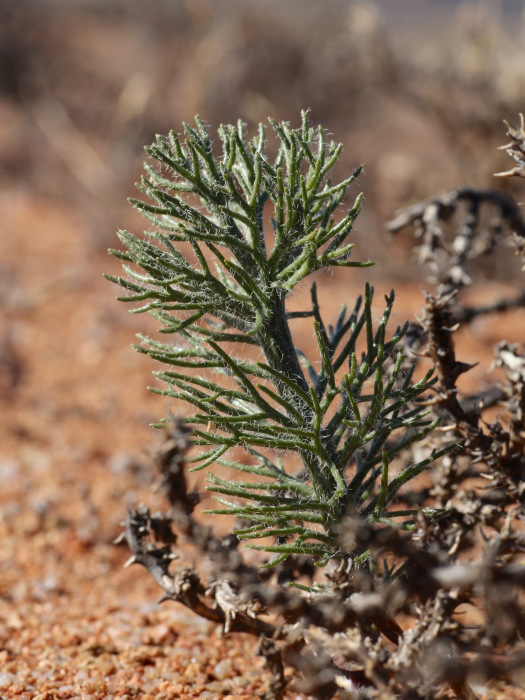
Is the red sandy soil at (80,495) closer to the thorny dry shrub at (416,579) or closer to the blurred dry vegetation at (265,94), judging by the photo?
the thorny dry shrub at (416,579)

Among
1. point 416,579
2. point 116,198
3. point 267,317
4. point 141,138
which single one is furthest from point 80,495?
point 141,138

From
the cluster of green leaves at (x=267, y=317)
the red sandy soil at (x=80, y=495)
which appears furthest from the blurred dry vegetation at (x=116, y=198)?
the cluster of green leaves at (x=267, y=317)

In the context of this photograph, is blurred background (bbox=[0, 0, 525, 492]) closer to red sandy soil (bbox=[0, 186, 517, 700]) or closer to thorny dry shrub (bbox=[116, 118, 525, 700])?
red sandy soil (bbox=[0, 186, 517, 700])

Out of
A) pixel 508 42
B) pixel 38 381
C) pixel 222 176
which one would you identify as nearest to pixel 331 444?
pixel 222 176

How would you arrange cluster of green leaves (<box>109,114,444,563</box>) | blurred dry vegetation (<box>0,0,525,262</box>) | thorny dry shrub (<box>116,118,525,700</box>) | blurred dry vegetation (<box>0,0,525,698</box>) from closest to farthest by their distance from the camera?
thorny dry shrub (<box>116,118,525,700</box>) < cluster of green leaves (<box>109,114,444,563</box>) < blurred dry vegetation (<box>0,0,525,698</box>) < blurred dry vegetation (<box>0,0,525,262</box>)

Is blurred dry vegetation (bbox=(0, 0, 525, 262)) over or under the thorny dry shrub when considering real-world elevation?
over

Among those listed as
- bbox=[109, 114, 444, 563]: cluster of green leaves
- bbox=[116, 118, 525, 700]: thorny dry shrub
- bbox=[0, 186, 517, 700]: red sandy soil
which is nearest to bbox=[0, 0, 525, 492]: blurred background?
bbox=[0, 186, 517, 700]: red sandy soil
